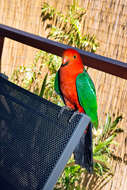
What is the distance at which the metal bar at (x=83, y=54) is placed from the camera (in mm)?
1191

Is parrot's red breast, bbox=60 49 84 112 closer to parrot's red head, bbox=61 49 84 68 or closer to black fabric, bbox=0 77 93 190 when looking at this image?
parrot's red head, bbox=61 49 84 68

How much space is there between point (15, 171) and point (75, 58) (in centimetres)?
52

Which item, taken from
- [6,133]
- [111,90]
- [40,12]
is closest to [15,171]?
[6,133]

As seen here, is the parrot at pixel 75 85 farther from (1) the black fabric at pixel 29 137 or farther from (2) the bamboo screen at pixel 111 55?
(2) the bamboo screen at pixel 111 55

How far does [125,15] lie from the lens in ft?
9.82

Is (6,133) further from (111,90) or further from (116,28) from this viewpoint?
(116,28)

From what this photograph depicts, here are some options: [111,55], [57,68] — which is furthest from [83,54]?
[57,68]

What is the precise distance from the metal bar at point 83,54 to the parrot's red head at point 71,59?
6 centimetres

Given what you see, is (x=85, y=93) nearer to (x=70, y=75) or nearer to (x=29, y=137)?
(x=70, y=75)

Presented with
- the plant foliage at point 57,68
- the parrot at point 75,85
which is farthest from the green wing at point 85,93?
the plant foliage at point 57,68

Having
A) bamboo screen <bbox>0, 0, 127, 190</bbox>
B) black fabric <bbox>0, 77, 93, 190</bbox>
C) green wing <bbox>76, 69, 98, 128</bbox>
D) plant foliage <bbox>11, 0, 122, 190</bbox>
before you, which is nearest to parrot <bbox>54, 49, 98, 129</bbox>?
green wing <bbox>76, 69, 98, 128</bbox>

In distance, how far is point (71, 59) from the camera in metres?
1.23

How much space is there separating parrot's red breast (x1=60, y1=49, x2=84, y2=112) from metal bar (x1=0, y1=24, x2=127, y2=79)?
0.05 metres

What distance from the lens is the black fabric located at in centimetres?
80
